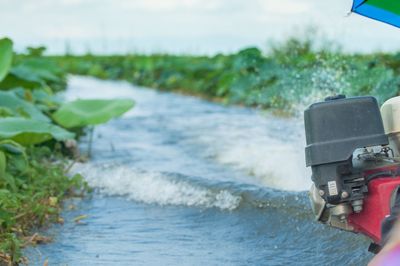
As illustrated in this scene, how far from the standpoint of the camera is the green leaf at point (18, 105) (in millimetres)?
6176

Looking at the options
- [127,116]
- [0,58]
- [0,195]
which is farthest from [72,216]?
[127,116]

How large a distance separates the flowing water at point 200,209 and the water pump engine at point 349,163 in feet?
3.67

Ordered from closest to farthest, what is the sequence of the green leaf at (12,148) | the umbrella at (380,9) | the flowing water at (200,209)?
the umbrella at (380,9) < the flowing water at (200,209) < the green leaf at (12,148)

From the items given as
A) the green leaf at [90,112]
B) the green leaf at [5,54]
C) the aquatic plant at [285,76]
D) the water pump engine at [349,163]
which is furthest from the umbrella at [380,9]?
the aquatic plant at [285,76]

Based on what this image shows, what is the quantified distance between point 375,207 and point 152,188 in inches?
118

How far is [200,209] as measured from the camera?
5012 mm

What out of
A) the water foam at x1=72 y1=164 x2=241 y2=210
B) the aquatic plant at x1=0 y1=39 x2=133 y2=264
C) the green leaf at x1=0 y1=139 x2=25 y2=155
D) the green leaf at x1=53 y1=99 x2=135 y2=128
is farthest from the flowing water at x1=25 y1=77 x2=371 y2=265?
the green leaf at x1=0 y1=139 x2=25 y2=155

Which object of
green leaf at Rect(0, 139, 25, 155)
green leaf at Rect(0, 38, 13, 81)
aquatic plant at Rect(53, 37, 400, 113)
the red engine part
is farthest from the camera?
aquatic plant at Rect(53, 37, 400, 113)

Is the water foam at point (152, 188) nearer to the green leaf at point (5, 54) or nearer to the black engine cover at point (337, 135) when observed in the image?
the green leaf at point (5, 54)

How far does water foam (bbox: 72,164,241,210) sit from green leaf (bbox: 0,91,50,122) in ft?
1.80

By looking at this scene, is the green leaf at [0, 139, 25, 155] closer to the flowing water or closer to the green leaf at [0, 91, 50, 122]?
the flowing water

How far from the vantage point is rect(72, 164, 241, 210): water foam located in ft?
16.7

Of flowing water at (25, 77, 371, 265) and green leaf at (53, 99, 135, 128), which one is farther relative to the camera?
green leaf at (53, 99, 135, 128)

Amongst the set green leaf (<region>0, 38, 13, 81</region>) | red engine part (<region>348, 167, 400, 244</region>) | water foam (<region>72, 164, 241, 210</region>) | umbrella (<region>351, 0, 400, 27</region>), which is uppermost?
umbrella (<region>351, 0, 400, 27</region>)
